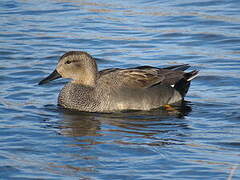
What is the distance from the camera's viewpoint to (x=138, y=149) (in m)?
8.08

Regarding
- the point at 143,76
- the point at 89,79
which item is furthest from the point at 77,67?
the point at 143,76

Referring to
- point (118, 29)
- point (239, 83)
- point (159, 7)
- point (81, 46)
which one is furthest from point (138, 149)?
point (159, 7)

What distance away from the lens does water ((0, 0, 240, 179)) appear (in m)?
7.58

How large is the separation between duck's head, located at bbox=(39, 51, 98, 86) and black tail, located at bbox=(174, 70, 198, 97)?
1.34 metres

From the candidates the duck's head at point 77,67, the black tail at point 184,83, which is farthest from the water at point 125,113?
the duck's head at point 77,67

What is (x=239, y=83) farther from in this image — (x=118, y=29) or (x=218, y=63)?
(x=118, y=29)

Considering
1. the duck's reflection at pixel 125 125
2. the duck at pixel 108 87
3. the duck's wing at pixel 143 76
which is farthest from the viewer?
the duck's wing at pixel 143 76

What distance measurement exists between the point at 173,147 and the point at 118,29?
6907 millimetres

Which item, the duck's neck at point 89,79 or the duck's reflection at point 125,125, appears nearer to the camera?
the duck's reflection at point 125,125

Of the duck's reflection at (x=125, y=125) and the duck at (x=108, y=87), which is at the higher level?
the duck at (x=108, y=87)

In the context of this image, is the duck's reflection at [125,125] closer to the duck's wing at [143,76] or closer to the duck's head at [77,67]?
the duck's wing at [143,76]

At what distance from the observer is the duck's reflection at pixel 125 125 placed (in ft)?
28.2

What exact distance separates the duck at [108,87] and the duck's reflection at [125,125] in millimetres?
166

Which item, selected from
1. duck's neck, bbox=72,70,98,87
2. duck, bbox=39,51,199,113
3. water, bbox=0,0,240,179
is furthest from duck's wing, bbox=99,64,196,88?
water, bbox=0,0,240,179
